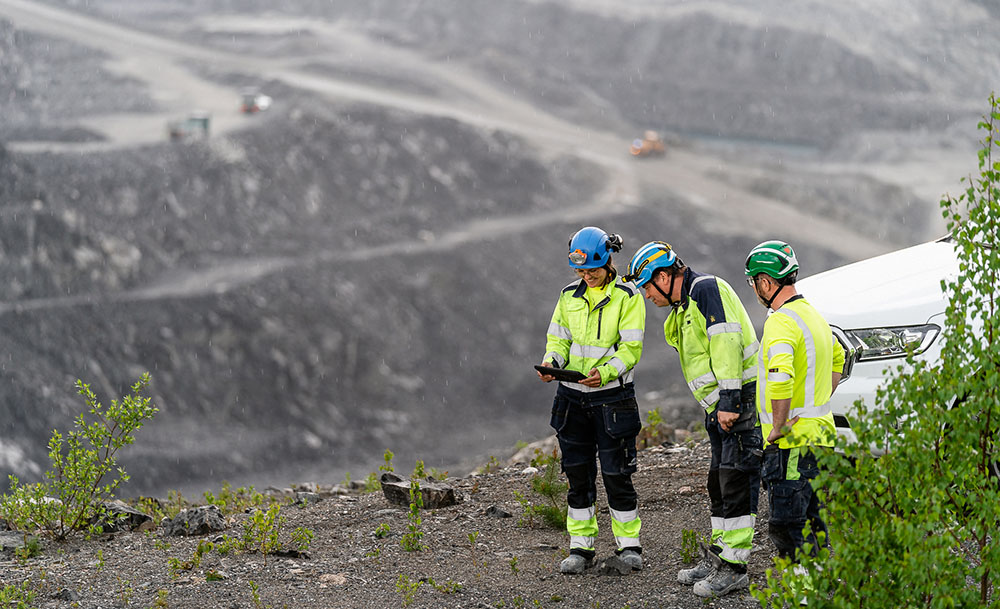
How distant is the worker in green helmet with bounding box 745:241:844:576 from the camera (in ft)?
16.0

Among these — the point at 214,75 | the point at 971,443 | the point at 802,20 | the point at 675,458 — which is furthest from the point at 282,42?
the point at 971,443

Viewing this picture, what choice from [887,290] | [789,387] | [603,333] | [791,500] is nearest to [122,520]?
[603,333]

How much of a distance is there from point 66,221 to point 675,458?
2383 centimetres

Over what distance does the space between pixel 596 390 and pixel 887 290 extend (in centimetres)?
215

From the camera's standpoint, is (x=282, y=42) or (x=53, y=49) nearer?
(x=53, y=49)

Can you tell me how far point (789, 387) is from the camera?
4828 mm

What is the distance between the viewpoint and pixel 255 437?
24219mm

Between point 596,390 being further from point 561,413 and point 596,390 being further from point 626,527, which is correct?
point 626,527

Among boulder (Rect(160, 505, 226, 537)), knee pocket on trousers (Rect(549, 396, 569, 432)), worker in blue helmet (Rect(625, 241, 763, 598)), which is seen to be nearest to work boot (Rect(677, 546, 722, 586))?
worker in blue helmet (Rect(625, 241, 763, 598))

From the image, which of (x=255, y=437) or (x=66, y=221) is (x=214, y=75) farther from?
(x=255, y=437)

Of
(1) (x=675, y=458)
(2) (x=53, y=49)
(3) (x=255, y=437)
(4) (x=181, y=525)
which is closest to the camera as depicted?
(4) (x=181, y=525)

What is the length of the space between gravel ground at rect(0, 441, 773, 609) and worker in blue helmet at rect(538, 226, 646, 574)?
31 cm

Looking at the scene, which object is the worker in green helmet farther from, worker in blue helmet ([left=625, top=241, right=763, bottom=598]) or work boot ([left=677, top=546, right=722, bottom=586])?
work boot ([left=677, top=546, right=722, bottom=586])

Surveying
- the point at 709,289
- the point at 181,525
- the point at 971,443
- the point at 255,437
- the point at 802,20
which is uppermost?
the point at 802,20
